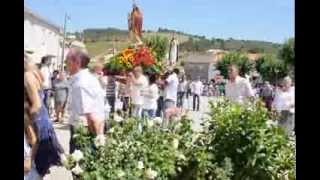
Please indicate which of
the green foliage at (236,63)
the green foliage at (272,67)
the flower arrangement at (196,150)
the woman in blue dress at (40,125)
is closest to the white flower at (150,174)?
the flower arrangement at (196,150)

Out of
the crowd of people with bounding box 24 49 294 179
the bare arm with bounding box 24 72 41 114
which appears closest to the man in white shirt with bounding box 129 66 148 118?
the crowd of people with bounding box 24 49 294 179

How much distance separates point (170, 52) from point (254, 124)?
1.51 feet

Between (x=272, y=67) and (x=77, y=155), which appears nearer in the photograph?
(x=272, y=67)

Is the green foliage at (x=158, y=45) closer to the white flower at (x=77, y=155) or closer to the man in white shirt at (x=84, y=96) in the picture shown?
the man in white shirt at (x=84, y=96)

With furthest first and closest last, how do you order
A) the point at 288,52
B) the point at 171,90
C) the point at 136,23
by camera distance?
the point at 171,90 → the point at 136,23 → the point at 288,52

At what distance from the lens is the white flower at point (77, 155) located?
8.15 ft

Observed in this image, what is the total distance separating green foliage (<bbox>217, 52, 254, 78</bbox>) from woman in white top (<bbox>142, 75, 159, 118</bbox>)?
35 cm

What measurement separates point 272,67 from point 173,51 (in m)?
0.41

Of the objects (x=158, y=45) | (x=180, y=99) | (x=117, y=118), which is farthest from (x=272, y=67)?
(x=117, y=118)

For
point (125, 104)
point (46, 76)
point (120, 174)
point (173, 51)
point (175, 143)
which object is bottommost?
point (120, 174)

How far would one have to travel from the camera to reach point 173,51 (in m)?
2.45

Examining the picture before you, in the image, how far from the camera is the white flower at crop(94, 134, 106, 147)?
250 cm

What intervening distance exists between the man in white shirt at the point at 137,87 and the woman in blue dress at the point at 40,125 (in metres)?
0.39

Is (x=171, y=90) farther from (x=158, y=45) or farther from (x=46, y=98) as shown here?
(x=46, y=98)
